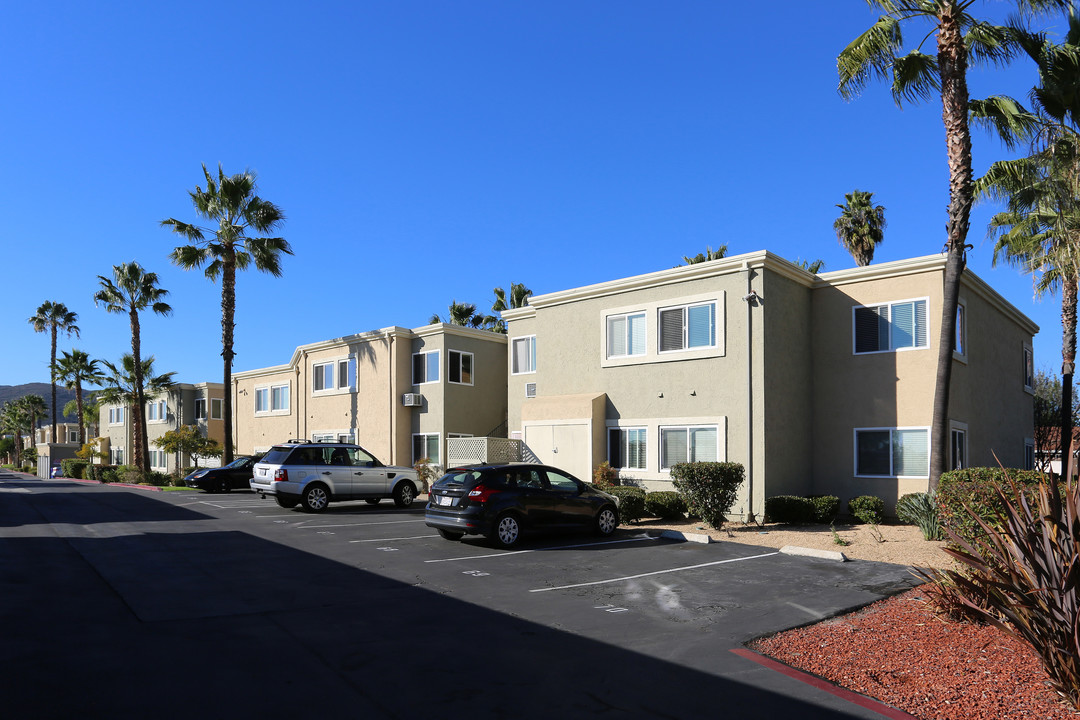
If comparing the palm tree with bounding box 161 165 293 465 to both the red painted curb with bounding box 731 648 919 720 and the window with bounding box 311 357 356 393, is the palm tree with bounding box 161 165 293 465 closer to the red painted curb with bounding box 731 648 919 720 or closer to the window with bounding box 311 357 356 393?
the window with bounding box 311 357 356 393

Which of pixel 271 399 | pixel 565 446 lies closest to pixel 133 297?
pixel 271 399

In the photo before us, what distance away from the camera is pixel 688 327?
19.5 metres

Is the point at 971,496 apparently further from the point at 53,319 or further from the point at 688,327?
the point at 53,319

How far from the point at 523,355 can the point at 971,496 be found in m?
17.2

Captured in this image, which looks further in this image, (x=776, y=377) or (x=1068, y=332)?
(x=1068, y=332)

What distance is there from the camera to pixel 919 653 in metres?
6.97

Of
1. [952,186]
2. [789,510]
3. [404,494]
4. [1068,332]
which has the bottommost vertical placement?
[404,494]

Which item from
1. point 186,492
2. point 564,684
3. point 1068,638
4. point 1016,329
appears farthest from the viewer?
point 186,492

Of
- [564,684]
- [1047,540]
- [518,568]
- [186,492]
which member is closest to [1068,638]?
[1047,540]

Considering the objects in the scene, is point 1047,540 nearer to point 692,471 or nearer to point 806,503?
point 692,471

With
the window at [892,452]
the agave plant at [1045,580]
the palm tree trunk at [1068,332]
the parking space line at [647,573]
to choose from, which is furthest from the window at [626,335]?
the palm tree trunk at [1068,332]

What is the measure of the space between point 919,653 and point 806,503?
10.6m

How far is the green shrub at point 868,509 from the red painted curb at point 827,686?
433 inches

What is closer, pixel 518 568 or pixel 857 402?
pixel 518 568
